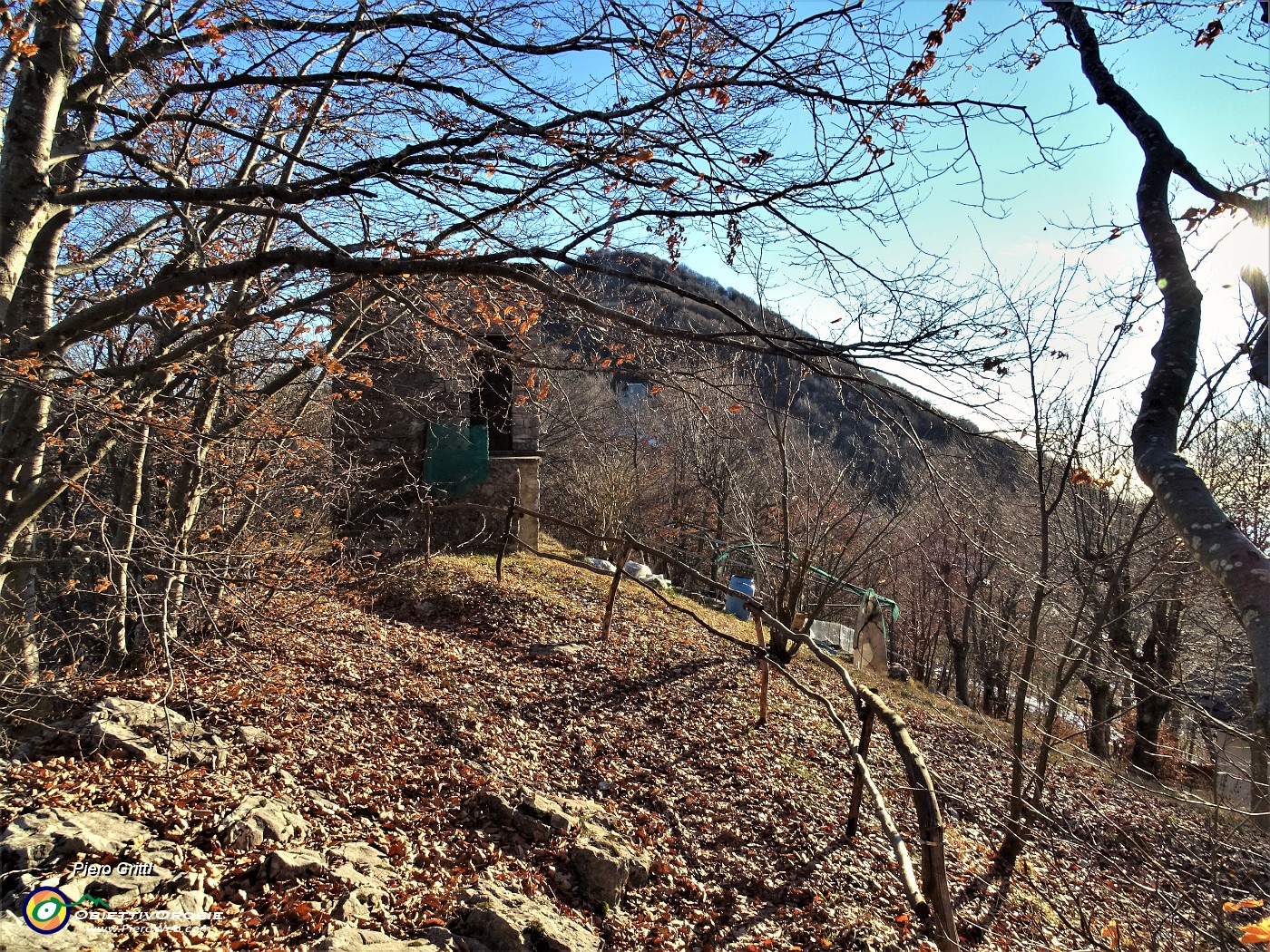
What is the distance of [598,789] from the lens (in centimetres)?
606

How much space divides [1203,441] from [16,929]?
48.5 feet

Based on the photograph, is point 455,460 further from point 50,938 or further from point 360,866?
point 50,938

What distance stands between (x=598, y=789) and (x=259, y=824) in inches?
110

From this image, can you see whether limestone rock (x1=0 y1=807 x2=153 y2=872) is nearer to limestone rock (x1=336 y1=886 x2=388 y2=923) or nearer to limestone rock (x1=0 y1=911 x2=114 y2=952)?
limestone rock (x1=0 y1=911 x2=114 y2=952)

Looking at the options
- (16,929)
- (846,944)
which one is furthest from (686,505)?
(16,929)

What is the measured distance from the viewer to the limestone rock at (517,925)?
3752mm

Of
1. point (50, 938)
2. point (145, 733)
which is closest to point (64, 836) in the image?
point (50, 938)

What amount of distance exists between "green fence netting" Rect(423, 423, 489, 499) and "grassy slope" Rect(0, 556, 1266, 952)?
423 cm

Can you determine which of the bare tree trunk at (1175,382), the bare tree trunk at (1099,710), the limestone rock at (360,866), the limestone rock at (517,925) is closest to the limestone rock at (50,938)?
the limestone rock at (360,866)

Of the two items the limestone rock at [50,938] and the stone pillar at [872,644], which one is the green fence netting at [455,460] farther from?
the limestone rock at [50,938]

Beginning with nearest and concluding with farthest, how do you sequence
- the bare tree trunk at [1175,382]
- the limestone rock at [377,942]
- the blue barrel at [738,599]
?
the bare tree trunk at [1175,382] → the limestone rock at [377,942] → the blue barrel at [738,599]

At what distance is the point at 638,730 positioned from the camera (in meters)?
7.31

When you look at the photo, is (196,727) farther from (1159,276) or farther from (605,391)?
(605,391)

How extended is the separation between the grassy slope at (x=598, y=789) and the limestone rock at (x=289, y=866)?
0.06 meters
